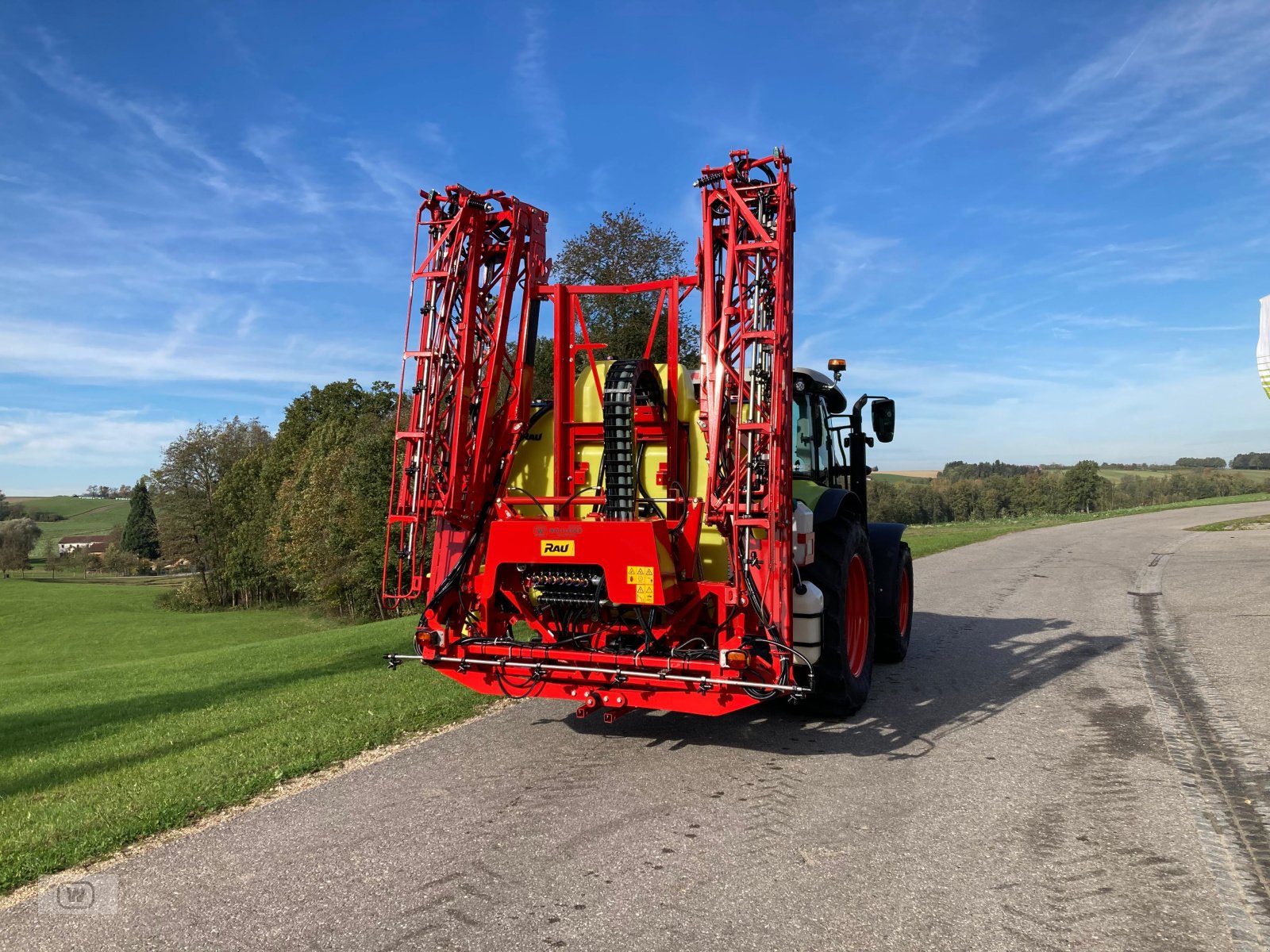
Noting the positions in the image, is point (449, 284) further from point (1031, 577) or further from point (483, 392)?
point (1031, 577)

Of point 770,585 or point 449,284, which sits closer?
point 770,585

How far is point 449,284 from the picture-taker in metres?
5.82

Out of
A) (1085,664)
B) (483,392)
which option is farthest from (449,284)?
(1085,664)

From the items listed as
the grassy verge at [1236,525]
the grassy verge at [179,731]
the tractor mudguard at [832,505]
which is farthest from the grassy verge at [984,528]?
the grassy verge at [179,731]

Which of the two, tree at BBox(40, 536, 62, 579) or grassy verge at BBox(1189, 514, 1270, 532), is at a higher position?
grassy verge at BBox(1189, 514, 1270, 532)

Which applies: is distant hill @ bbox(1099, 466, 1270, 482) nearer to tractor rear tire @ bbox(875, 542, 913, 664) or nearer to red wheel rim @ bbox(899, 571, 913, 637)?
red wheel rim @ bbox(899, 571, 913, 637)

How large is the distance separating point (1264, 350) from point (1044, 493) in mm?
46733

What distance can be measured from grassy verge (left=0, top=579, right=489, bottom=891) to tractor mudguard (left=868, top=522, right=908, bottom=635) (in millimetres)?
3947

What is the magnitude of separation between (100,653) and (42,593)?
26419 millimetres

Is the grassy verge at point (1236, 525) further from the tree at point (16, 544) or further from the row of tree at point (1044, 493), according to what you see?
the tree at point (16, 544)

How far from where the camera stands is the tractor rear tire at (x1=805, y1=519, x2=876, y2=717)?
18.7 feet

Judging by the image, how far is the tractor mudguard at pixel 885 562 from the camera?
8.16m

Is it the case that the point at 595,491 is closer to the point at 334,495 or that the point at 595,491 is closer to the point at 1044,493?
the point at 334,495

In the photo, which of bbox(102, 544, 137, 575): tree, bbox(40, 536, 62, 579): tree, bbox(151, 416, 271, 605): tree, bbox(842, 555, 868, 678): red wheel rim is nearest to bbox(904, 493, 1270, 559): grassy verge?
bbox(842, 555, 868, 678): red wheel rim
